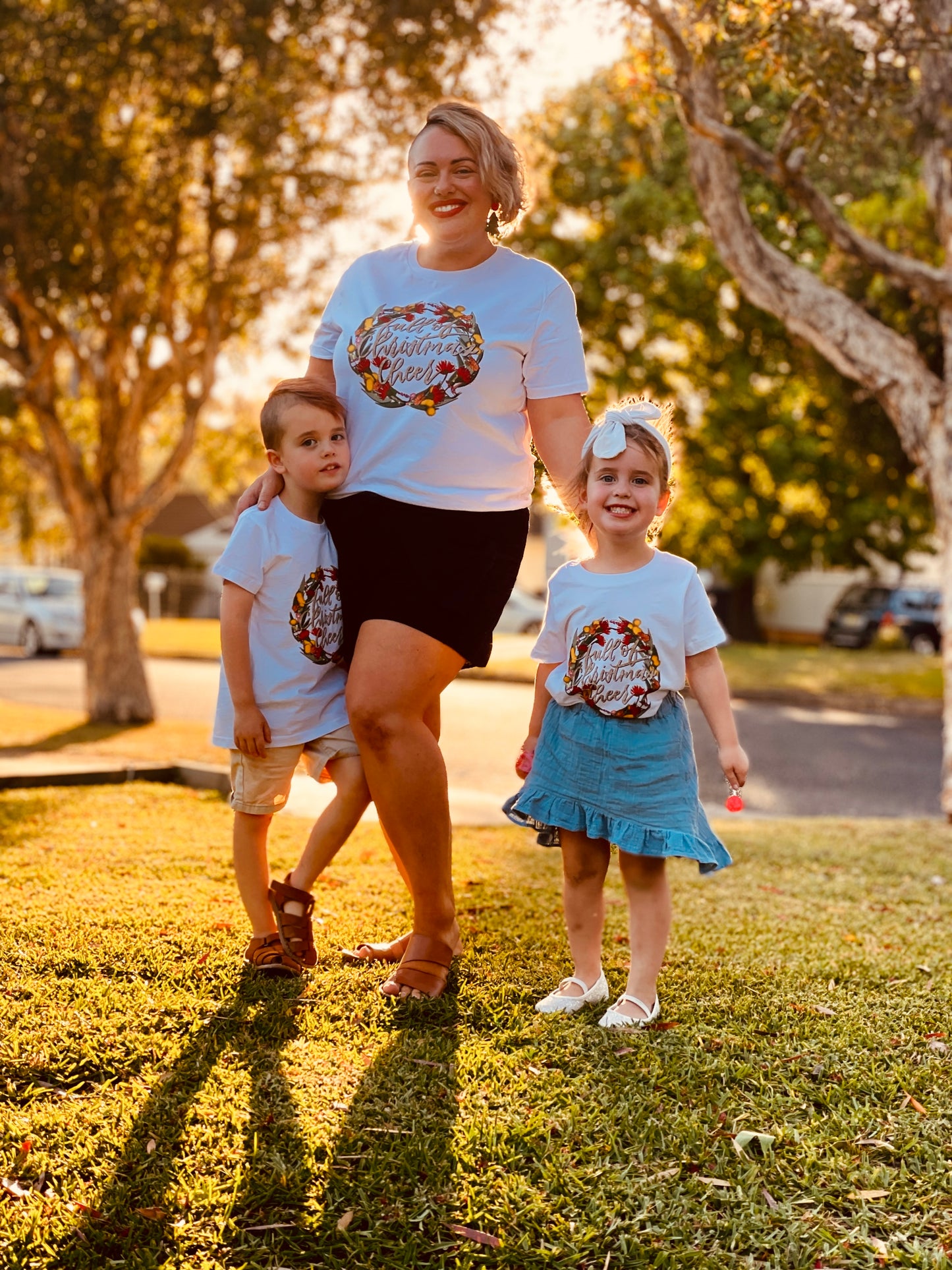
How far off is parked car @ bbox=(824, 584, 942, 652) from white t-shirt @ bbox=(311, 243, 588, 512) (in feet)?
80.7

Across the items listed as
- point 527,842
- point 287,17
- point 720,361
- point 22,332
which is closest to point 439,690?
point 527,842

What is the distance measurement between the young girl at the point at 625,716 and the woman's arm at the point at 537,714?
0.04 ft

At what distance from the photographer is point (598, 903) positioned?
316cm

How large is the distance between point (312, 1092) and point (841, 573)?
34.1 meters

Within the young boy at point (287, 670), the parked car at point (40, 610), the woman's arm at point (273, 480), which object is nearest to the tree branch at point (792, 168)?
the woman's arm at point (273, 480)

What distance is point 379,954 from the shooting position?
3.42 metres

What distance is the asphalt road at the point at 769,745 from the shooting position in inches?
368

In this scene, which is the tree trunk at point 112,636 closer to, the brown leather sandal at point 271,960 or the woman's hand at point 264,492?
the woman's hand at point 264,492

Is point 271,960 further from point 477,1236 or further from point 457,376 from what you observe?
point 457,376

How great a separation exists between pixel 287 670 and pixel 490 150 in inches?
57.7

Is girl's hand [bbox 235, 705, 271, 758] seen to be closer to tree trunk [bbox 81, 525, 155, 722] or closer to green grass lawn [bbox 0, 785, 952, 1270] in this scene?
green grass lawn [bbox 0, 785, 952, 1270]

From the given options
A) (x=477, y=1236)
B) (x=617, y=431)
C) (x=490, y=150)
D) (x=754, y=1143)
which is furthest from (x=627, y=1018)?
(x=490, y=150)

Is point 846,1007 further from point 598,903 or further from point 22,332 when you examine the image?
point 22,332

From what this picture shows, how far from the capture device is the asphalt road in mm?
9359
